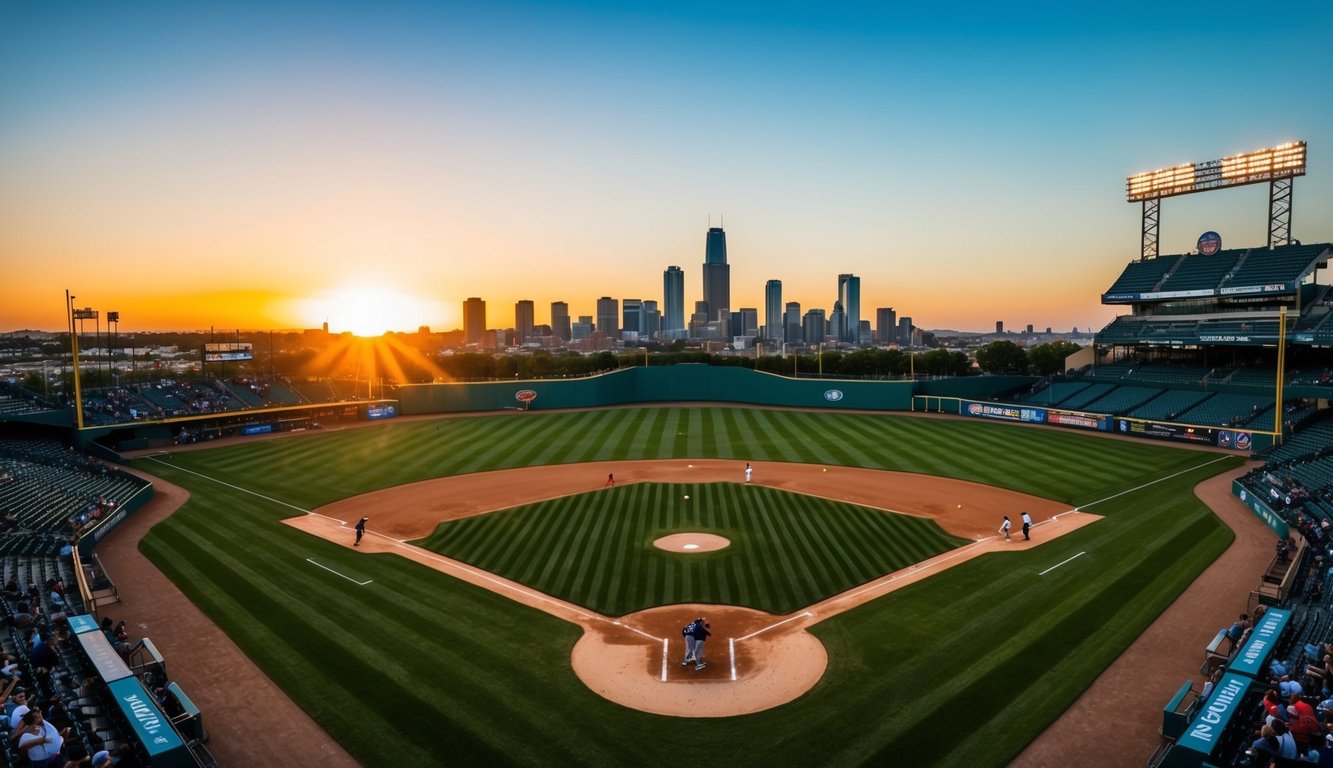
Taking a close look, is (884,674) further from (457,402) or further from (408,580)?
(457,402)

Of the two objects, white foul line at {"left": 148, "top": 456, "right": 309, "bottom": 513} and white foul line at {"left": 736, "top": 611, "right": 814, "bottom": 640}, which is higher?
white foul line at {"left": 148, "top": 456, "right": 309, "bottom": 513}

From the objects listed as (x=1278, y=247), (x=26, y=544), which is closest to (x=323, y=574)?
(x=26, y=544)

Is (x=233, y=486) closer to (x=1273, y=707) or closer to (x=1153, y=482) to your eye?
(x=1273, y=707)

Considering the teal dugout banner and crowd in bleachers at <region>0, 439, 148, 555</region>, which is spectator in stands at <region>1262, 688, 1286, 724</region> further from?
crowd in bleachers at <region>0, 439, 148, 555</region>

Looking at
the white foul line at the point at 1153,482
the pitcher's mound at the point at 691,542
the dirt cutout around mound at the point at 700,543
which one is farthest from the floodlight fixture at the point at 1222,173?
the pitcher's mound at the point at 691,542

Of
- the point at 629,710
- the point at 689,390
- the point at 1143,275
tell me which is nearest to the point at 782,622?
the point at 629,710

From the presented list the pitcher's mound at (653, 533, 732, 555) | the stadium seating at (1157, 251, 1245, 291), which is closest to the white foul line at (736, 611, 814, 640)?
the pitcher's mound at (653, 533, 732, 555)
